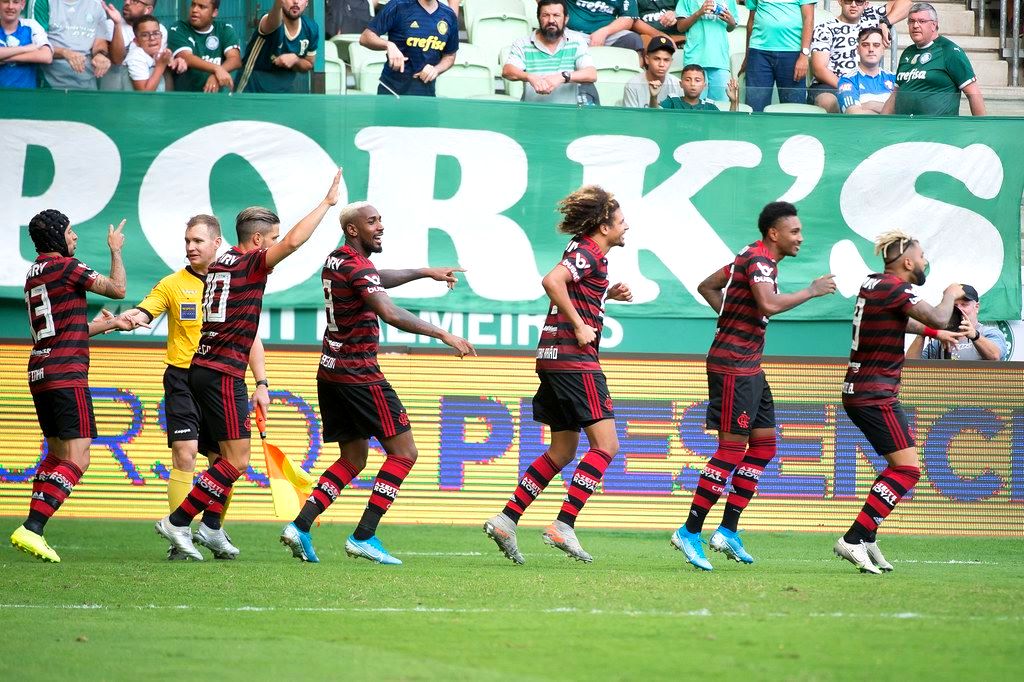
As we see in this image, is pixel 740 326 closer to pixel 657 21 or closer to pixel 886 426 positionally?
pixel 886 426

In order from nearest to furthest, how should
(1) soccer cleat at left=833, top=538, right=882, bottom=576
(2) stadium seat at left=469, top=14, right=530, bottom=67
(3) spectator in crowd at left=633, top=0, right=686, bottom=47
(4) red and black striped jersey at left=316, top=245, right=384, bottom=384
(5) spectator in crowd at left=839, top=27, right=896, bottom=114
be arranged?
1. (4) red and black striped jersey at left=316, top=245, right=384, bottom=384
2. (1) soccer cleat at left=833, top=538, right=882, bottom=576
3. (5) spectator in crowd at left=839, top=27, right=896, bottom=114
4. (3) spectator in crowd at left=633, top=0, right=686, bottom=47
5. (2) stadium seat at left=469, top=14, right=530, bottom=67

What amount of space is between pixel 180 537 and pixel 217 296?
160 cm

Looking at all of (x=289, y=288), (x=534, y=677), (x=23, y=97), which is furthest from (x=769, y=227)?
(x=23, y=97)

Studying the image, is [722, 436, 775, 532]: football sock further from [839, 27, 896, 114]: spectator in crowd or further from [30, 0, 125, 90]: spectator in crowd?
[30, 0, 125, 90]: spectator in crowd

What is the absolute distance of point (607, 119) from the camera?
12.8 m

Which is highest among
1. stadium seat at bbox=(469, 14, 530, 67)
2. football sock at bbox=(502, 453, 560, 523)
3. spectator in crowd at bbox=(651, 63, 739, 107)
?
stadium seat at bbox=(469, 14, 530, 67)

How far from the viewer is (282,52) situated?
12664 mm

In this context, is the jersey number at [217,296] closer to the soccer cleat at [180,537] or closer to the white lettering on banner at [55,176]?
the soccer cleat at [180,537]

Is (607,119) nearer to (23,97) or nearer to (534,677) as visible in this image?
(23,97)

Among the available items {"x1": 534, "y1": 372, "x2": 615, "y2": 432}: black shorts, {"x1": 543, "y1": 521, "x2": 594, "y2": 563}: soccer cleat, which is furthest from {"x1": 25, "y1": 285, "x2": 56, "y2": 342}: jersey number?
{"x1": 543, "y1": 521, "x2": 594, "y2": 563}: soccer cleat

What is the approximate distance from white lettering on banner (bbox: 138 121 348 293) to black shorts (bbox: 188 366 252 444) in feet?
13.8

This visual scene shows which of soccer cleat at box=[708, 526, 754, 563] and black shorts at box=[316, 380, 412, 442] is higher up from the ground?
black shorts at box=[316, 380, 412, 442]

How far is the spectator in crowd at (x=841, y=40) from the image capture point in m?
13.9

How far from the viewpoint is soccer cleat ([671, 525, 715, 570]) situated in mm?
8312
